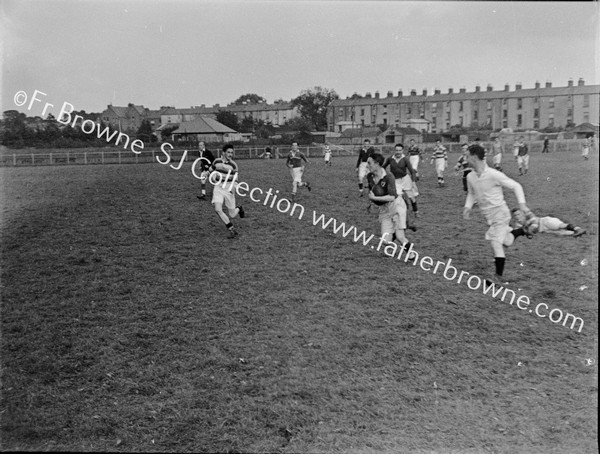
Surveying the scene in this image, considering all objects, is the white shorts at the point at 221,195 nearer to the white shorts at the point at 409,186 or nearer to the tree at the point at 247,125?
the white shorts at the point at 409,186

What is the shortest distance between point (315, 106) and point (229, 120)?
4926 millimetres

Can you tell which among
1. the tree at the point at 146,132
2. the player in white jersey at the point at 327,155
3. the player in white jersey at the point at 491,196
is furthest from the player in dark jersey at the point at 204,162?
the tree at the point at 146,132

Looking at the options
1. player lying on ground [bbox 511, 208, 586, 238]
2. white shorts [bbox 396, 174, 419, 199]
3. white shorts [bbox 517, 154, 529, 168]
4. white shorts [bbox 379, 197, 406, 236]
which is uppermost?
white shorts [bbox 517, 154, 529, 168]

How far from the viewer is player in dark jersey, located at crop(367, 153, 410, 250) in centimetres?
986

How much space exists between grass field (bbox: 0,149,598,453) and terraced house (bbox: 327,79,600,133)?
717 cm

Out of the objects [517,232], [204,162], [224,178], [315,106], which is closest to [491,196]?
[517,232]

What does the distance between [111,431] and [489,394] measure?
4101 millimetres

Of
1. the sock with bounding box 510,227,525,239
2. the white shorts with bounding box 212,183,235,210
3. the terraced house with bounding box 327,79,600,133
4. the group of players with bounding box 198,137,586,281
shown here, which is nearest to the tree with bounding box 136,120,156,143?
the terraced house with bounding box 327,79,600,133

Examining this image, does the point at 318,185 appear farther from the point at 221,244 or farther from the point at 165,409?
the point at 165,409

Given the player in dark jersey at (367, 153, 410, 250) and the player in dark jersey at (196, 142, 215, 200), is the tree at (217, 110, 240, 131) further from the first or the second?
the player in dark jersey at (367, 153, 410, 250)

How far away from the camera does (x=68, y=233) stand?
12852mm

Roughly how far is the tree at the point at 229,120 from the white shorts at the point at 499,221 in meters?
17.4

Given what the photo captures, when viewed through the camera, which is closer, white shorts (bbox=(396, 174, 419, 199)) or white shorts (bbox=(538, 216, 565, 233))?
white shorts (bbox=(538, 216, 565, 233))

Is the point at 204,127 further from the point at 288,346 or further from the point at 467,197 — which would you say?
the point at 288,346
